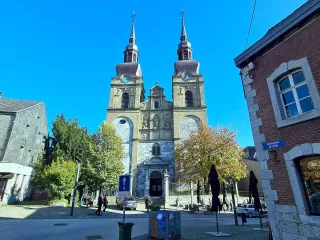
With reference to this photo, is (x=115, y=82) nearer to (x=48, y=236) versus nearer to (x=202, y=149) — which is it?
(x=202, y=149)

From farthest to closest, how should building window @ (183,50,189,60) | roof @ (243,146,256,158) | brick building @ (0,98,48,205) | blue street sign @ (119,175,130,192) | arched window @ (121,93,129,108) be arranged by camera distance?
roof @ (243,146,256,158) < building window @ (183,50,189,60) < arched window @ (121,93,129,108) < brick building @ (0,98,48,205) < blue street sign @ (119,175,130,192)

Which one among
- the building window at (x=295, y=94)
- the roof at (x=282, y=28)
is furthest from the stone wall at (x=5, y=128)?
the building window at (x=295, y=94)

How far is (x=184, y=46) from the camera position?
43438 mm

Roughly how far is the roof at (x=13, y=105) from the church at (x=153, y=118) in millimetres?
12131

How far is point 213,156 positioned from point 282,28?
19426mm

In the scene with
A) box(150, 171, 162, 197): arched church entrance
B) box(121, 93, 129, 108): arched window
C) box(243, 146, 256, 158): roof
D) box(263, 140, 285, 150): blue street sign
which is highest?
box(121, 93, 129, 108): arched window

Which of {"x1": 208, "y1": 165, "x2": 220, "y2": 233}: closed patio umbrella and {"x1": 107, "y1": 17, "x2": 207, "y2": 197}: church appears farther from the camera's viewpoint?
{"x1": 107, "y1": 17, "x2": 207, "y2": 197}: church

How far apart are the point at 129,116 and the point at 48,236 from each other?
2741cm

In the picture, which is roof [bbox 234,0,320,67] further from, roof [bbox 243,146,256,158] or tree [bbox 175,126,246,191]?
roof [bbox 243,146,256,158]

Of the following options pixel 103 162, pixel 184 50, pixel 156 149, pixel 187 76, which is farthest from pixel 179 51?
pixel 103 162

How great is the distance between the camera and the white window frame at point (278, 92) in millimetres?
5922

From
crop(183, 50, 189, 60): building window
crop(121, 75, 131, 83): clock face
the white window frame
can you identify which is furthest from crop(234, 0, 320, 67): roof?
crop(183, 50, 189, 60): building window

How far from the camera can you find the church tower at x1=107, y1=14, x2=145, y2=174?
33.6m

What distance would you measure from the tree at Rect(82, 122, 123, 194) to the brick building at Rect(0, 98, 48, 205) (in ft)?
25.7
